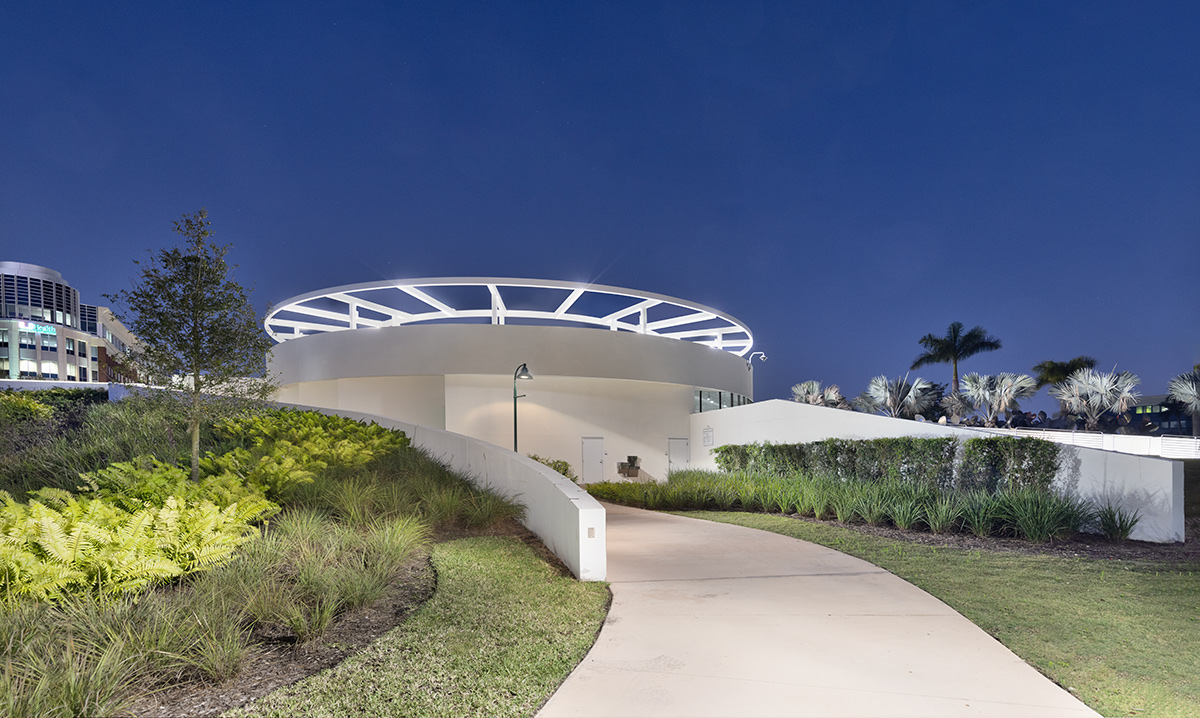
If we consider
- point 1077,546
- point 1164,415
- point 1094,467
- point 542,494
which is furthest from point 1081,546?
point 1164,415

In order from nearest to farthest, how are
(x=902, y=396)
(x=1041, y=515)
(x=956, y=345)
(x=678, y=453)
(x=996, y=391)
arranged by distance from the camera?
(x=1041, y=515) → (x=678, y=453) → (x=996, y=391) → (x=902, y=396) → (x=956, y=345)

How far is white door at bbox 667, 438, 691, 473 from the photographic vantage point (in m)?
25.7

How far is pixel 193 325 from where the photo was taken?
8477 millimetres

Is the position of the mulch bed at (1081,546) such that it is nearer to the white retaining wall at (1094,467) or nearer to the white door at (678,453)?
the white retaining wall at (1094,467)

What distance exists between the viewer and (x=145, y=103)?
83562 mm

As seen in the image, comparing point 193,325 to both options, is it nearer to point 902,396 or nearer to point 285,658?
point 285,658

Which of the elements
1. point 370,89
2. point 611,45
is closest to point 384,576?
point 611,45

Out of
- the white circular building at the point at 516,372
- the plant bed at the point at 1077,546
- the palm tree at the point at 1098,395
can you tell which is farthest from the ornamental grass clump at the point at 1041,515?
the palm tree at the point at 1098,395

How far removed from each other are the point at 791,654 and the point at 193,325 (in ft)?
27.4

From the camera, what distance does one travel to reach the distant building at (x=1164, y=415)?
50.9 meters

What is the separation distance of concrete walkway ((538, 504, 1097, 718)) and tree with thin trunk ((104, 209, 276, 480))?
19.7 ft

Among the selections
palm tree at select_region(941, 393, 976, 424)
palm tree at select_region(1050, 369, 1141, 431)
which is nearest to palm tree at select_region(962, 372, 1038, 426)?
palm tree at select_region(941, 393, 976, 424)

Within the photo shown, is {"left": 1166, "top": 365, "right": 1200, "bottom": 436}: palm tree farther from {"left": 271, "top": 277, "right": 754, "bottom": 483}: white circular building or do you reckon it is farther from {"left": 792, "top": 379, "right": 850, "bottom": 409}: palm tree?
{"left": 271, "top": 277, "right": 754, "bottom": 483}: white circular building

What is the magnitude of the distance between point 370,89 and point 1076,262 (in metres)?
91.5
